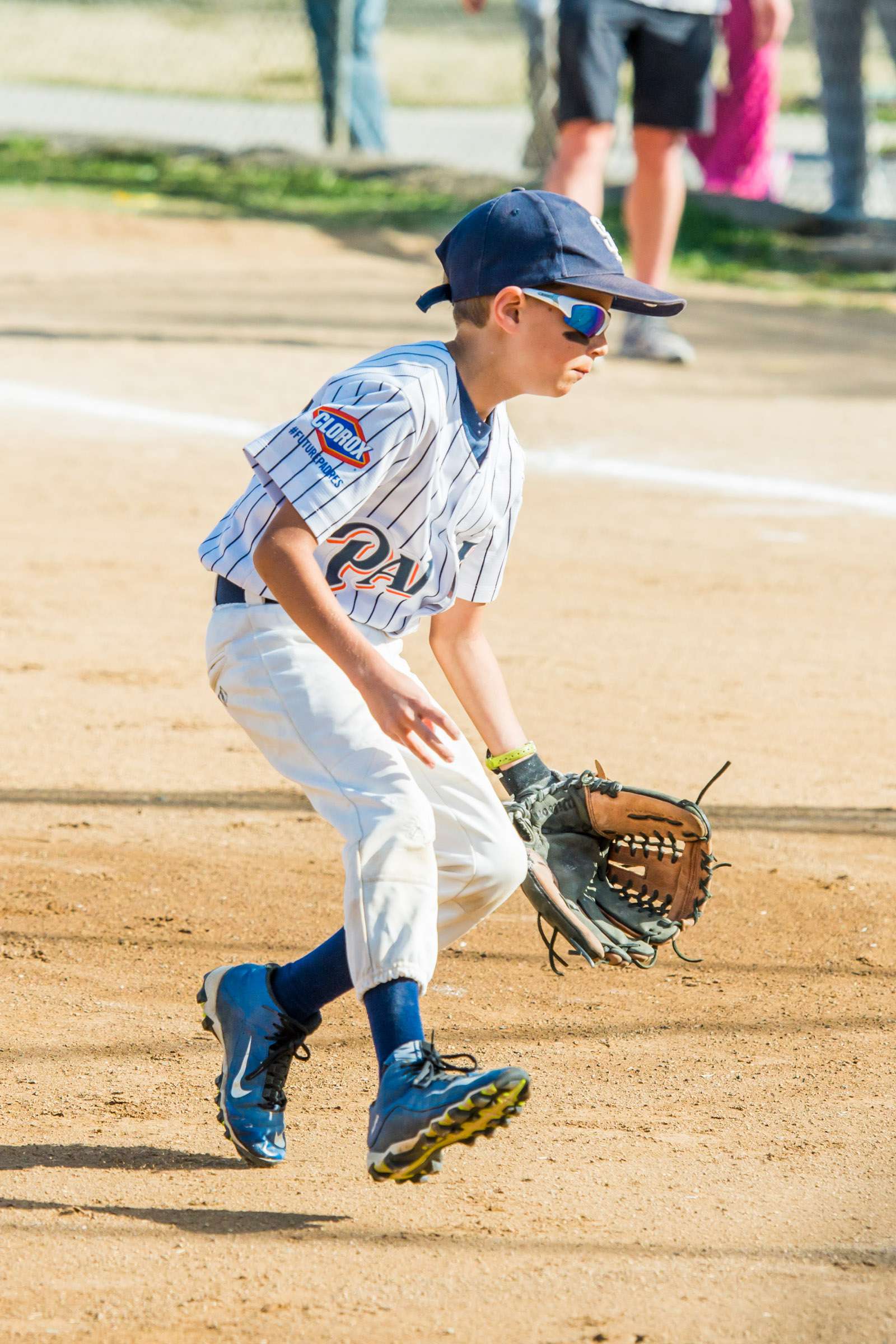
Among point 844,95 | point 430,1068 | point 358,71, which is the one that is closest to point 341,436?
point 430,1068

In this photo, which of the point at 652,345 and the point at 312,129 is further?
the point at 312,129

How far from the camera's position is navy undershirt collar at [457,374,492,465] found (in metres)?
2.67

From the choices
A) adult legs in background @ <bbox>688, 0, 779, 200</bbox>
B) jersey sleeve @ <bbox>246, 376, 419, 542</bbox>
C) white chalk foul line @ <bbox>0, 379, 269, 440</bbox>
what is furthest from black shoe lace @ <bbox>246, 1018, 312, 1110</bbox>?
adult legs in background @ <bbox>688, 0, 779, 200</bbox>

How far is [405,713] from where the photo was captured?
2350 mm

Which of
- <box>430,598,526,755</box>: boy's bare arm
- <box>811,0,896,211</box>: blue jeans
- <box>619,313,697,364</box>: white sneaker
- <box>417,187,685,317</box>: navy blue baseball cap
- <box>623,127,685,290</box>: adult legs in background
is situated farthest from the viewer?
<box>811,0,896,211</box>: blue jeans

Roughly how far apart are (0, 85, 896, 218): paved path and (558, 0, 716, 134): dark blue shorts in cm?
461

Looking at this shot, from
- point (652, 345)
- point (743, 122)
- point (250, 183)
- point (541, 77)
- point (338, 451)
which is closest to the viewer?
point (338, 451)

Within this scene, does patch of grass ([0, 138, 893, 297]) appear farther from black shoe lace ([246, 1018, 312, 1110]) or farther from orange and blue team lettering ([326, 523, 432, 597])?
black shoe lace ([246, 1018, 312, 1110])

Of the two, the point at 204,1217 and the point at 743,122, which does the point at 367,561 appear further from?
the point at 743,122

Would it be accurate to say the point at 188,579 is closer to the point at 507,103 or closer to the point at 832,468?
the point at 832,468

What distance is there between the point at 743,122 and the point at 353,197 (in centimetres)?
283

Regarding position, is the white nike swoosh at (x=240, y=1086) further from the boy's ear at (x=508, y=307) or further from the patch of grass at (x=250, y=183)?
the patch of grass at (x=250, y=183)

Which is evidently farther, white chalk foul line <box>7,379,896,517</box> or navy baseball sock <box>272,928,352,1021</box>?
white chalk foul line <box>7,379,896,517</box>

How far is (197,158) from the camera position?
Result: 45.5 ft
